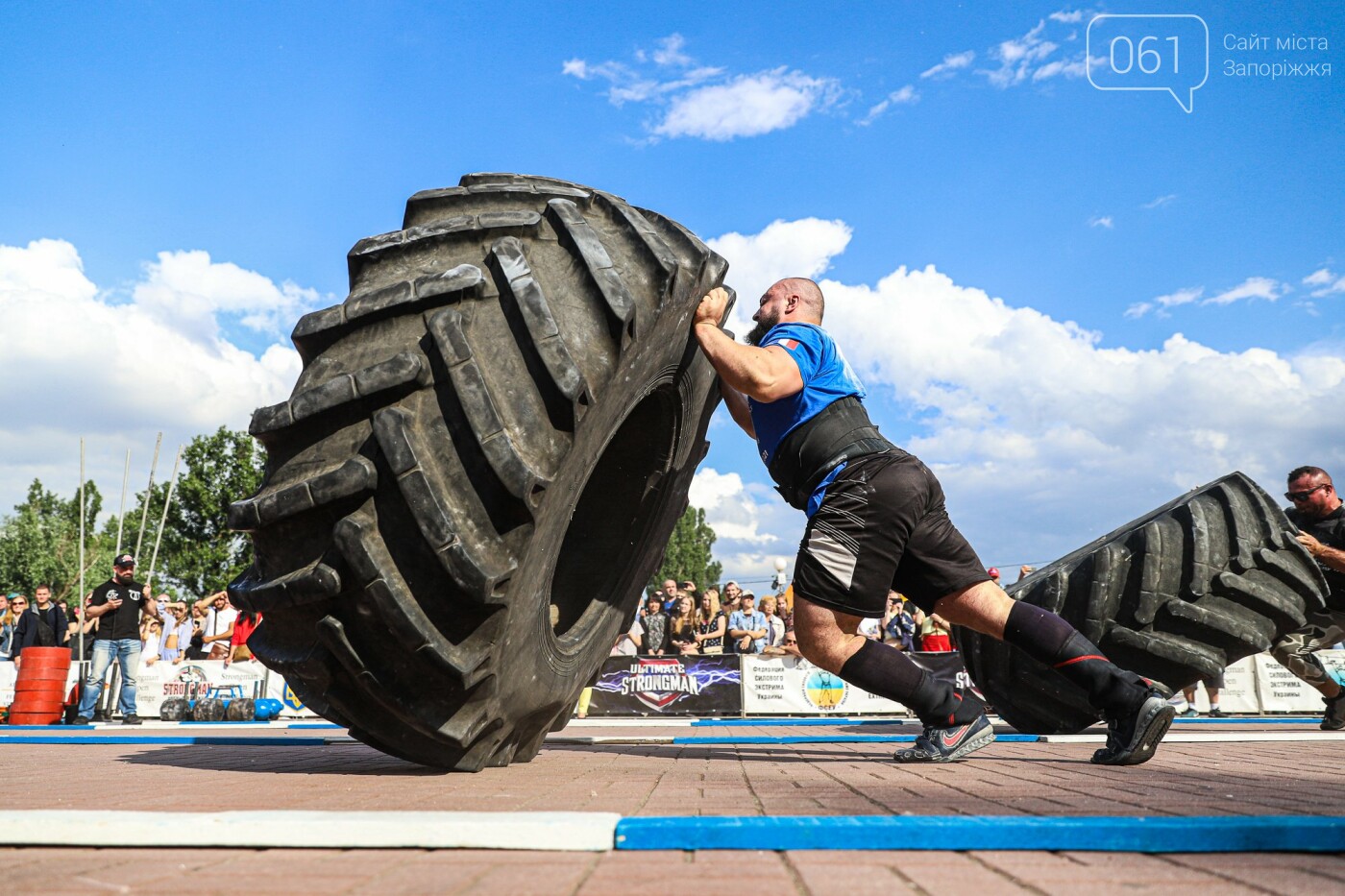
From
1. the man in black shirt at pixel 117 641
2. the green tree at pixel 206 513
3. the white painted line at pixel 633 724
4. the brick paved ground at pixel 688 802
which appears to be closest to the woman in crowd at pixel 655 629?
the white painted line at pixel 633 724

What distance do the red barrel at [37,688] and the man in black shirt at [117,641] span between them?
34 cm

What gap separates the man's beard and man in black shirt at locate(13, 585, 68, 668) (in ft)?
41.3

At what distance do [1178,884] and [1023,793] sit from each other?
1.15 metres

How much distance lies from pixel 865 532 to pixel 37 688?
11126 mm

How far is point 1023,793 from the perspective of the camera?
2537 millimetres

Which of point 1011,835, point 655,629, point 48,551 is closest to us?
point 1011,835

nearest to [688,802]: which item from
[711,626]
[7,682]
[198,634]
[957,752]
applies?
[957,752]

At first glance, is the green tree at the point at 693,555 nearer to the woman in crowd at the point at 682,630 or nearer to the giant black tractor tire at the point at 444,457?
the woman in crowd at the point at 682,630

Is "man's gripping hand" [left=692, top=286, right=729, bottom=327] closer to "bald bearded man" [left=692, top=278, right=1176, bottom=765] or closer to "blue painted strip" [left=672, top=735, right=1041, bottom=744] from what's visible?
"bald bearded man" [left=692, top=278, right=1176, bottom=765]

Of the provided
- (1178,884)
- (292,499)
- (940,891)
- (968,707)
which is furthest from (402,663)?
(968,707)

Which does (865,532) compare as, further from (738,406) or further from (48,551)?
(48,551)

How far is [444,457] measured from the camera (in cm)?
254

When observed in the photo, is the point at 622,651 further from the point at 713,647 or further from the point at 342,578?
the point at 342,578

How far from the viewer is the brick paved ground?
4.78ft
